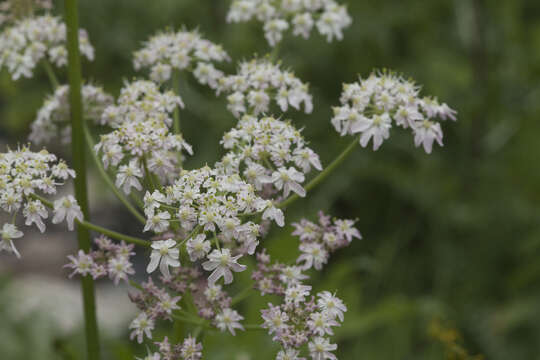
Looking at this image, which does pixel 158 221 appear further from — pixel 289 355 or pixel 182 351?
pixel 289 355

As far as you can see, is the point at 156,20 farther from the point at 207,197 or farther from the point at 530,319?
the point at 207,197

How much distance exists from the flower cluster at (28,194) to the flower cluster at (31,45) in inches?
36.8

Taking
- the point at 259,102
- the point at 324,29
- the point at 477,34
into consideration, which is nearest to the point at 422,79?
the point at 477,34

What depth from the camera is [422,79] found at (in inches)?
233

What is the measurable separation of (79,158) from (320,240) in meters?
1.01

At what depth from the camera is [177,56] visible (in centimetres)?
300

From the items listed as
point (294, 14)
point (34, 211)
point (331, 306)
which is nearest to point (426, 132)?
point (331, 306)

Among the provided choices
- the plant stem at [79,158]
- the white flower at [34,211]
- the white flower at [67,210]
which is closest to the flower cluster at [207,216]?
the white flower at [67,210]

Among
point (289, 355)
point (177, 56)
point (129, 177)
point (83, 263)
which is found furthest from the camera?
point (177, 56)

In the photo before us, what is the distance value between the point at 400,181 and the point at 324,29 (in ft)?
8.19

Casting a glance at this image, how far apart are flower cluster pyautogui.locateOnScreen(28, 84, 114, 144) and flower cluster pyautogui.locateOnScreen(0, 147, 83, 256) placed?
76cm

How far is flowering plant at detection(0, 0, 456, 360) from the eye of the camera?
2.03 m

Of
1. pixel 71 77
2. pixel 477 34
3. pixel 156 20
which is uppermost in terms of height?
pixel 156 20

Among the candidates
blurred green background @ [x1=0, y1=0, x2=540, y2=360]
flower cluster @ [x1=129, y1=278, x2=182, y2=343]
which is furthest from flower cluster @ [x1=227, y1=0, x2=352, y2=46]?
blurred green background @ [x1=0, y1=0, x2=540, y2=360]
